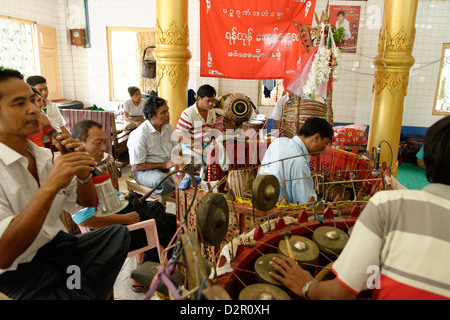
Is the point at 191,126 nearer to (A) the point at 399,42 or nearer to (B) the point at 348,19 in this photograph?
(A) the point at 399,42

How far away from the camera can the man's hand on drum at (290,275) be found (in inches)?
53.2

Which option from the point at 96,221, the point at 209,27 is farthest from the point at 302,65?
the point at 96,221

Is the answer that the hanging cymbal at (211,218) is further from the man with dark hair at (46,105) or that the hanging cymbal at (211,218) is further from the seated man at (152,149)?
the man with dark hair at (46,105)

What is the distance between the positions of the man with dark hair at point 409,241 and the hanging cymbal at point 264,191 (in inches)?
28.9

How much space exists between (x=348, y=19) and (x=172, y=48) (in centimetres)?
511

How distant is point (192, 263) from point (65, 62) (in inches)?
333

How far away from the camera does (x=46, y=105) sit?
13.0 ft

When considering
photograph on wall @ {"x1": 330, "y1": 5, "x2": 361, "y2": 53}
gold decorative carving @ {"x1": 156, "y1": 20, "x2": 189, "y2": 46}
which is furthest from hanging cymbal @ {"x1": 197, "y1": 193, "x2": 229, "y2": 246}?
Result: photograph on wall @ {"x1": 330, "y1": 5, "x2": 361, "y2": 53}

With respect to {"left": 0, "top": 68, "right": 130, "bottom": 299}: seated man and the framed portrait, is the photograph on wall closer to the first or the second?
the framed portrait

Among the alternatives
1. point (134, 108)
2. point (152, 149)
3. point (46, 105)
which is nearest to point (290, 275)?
point (152, 149)

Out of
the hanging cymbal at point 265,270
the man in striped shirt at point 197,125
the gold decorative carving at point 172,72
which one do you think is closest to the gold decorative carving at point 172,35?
the gold decorative carving at point 172,72

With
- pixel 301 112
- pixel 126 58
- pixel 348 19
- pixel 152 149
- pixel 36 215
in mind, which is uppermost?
pixel 348 19

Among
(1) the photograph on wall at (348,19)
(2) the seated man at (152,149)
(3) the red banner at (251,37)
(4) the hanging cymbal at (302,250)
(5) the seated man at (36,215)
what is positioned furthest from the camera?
(1) the photograph on wall at (348,19)

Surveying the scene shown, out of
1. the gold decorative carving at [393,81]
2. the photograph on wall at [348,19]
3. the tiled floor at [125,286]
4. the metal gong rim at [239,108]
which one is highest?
the photograph on wall at [348,19]
